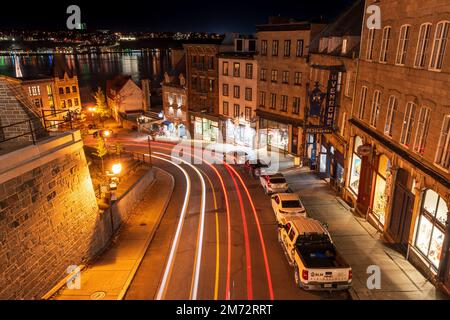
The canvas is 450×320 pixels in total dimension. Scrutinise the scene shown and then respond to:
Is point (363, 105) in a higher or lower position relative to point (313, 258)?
higher

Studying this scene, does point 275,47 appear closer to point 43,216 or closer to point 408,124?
point 408,124

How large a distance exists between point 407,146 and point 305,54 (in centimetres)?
2083

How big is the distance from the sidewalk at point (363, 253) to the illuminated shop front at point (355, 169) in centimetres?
153

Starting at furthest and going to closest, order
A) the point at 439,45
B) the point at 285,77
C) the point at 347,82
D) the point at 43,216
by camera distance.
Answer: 1. the point at 285,77
2. the point at 347,82
3. the point at 439,45
4. the point at 43,216

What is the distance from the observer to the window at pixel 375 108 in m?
20.2

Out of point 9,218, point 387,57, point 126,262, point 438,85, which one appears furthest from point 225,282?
point 387,57

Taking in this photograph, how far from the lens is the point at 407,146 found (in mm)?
16844

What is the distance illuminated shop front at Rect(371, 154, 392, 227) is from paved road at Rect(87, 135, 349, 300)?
646 cm

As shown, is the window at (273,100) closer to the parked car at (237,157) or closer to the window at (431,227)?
the parked car at (237,157)

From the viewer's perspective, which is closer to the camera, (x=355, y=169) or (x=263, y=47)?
(x=355, y=169)

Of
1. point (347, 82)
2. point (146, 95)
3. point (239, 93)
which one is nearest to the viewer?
point (347, 82)

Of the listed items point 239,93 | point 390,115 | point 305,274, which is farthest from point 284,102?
point 305,274

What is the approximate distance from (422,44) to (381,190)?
8.67m

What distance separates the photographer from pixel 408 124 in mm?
16750
